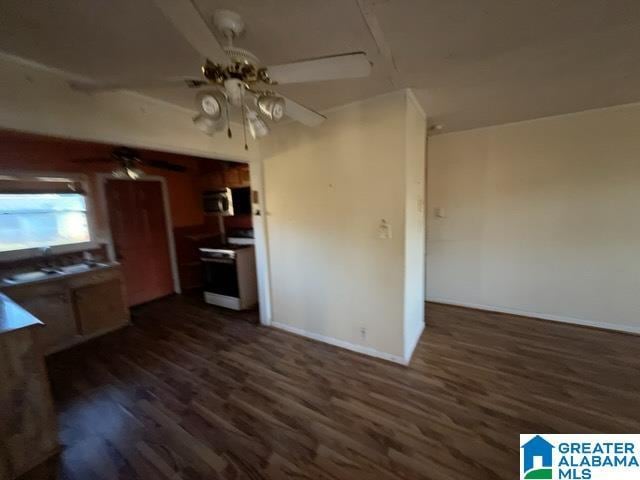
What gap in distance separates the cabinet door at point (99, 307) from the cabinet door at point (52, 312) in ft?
0.27

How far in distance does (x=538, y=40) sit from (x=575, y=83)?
981 mm

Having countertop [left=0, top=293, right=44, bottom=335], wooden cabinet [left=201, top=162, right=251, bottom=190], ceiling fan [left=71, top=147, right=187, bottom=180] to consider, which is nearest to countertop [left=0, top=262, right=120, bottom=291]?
countertop [left=0, top=293, right=44, bottom=335]

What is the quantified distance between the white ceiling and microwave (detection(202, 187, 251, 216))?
202 cm

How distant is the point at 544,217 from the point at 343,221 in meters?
2.42

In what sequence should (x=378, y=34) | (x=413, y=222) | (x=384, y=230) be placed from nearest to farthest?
(x=378, y=34), (x=384, y=230), (x=413, y=222)

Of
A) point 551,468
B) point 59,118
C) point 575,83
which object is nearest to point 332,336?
point 551,468

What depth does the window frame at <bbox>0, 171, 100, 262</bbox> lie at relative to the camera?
278 cm

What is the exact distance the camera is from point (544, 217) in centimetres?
292

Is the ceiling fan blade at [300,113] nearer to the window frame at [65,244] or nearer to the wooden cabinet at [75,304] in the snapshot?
the wooden cabinet at [75,304]

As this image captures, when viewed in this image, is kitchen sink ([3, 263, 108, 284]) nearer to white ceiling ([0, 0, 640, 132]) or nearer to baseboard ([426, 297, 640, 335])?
white ceiling ([0, 0, 640, 132])

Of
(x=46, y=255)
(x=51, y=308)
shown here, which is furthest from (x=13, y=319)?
(x=46, y=255)

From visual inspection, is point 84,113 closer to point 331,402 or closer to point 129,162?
point 129,162

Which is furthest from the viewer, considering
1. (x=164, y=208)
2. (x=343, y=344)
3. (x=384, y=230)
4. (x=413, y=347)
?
(x=164, y=208)

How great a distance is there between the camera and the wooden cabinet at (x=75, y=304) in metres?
2.65
